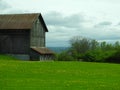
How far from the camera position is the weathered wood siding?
80.4m

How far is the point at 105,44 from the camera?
120 meters

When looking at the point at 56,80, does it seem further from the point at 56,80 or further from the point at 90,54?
the point at 90,54

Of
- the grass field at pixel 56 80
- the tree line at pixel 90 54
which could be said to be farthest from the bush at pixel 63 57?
the grass field at pixel 56 80

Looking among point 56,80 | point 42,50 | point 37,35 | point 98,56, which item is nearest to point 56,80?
point 56,80

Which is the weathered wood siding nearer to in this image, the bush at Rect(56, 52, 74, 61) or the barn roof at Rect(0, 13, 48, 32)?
the barn roof at Rect(0, 13, 48, 32)

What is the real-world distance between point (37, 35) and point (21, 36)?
465 cm

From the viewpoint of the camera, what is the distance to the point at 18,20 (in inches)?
3127

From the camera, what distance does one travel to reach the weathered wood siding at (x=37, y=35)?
8044cm

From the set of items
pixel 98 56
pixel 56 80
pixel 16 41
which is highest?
pixel 16 41

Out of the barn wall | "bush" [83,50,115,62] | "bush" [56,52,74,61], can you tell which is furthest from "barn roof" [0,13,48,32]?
"bush" [83,50,115,62]

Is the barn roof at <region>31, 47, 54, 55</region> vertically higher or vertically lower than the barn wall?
lower

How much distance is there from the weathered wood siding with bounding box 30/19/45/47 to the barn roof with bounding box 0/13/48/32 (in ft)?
5.79

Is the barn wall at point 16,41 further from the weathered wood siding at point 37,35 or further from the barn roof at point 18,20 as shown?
the weathered wood siding at point 37,35

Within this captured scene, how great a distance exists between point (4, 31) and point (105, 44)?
4801 cm
